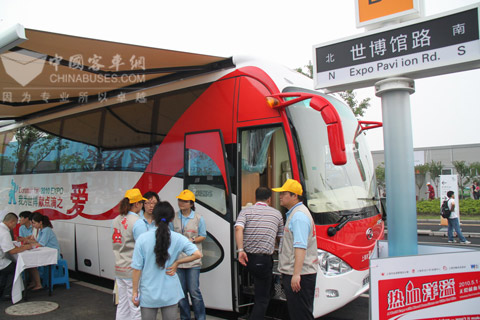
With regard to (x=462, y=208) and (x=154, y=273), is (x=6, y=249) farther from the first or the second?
(x=462, y=208)

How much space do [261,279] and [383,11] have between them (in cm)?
300

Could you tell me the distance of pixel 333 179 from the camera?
4562 mm

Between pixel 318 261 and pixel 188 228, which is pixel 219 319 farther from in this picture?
pixel 318 261

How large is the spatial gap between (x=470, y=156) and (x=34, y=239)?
151ft

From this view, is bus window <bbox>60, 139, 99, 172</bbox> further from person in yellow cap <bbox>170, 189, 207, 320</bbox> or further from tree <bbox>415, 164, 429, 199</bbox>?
tree <bbox>415, 164, 429, 199</bbox>

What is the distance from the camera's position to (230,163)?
4793 millimetres

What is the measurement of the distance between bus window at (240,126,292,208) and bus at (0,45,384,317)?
0.6 inches

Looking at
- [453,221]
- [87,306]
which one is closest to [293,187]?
[87,306]

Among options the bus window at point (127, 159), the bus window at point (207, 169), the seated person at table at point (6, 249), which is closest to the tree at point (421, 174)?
the bus window at point (127, 159)

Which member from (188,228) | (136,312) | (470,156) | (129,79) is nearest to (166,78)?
(129,79)

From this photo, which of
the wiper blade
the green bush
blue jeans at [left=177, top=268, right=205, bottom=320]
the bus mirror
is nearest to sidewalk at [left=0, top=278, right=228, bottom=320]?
blue jeans at [left=177, top=268, right=205, bottom=320]

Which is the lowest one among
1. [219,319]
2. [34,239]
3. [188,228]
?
[219,319]

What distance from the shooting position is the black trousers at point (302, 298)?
3715 millimetres

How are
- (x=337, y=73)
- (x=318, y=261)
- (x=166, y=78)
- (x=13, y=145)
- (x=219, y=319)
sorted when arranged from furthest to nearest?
(x=13, y=145), (x=166, y=78), (x=219, y=319), (x=318, y=261), (x=337, y=73)
